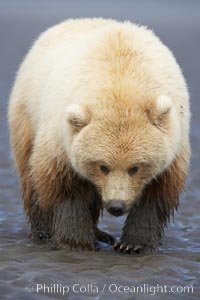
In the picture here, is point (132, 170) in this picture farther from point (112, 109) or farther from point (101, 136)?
point (112, 109)

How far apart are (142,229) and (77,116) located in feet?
4.53

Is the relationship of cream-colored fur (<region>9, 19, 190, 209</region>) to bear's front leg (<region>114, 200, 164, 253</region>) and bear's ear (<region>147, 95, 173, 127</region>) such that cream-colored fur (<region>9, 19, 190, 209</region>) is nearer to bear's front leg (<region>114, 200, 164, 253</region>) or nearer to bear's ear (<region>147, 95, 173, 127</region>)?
bear's ear (<region>147, 95, 173, 127</region>)

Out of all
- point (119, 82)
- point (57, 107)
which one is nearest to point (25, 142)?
point (57, 107)

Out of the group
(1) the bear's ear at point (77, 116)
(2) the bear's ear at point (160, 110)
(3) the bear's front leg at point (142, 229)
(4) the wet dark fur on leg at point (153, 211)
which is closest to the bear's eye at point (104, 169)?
(1) the bear's ear at point (77, 116)

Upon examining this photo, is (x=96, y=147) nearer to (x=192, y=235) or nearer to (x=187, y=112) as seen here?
(x=187, y=112)

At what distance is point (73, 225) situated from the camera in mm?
9203

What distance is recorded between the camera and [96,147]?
27.6 feet

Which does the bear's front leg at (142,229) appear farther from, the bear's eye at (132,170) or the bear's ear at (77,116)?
the bear's ear at (77,116)

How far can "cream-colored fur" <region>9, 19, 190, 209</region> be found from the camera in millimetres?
8445

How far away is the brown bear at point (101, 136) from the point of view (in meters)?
8.48

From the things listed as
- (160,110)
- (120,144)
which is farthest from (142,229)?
(160,110)

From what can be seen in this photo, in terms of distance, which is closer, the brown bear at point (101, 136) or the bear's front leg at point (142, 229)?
the brown bear at point (101, 136)

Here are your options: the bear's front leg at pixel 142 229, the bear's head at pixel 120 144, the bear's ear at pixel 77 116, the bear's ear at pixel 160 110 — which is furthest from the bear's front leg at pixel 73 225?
the bear's ear at pixel 160 110

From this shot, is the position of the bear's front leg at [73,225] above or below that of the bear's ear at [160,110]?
below
